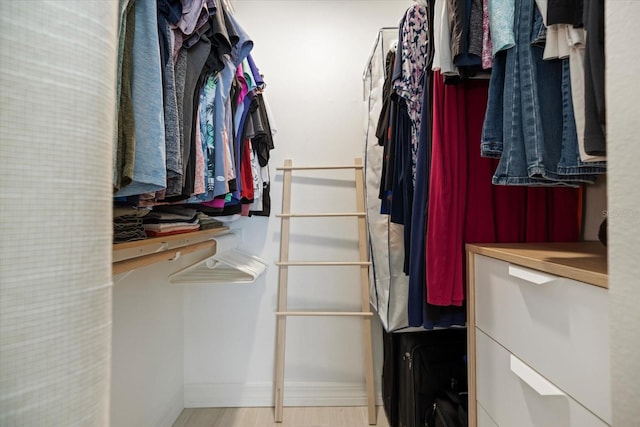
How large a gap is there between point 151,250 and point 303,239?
1.12 m

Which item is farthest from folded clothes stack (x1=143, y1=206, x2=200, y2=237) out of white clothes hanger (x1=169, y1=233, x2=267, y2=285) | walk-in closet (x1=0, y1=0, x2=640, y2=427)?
white clothes hanger (x1=169, y1=233, x2=267, y2=285)

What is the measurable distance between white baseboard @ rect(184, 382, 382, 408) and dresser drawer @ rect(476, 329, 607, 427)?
3.66ft

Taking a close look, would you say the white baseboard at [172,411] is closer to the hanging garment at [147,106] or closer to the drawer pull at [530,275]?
the hanging garment at [147,106]

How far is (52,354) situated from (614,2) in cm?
73

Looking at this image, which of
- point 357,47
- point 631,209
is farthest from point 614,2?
point 357,47

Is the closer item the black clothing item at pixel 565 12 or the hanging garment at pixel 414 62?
the black clothing item at pixel 565 12

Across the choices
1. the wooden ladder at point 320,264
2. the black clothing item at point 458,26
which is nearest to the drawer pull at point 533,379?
the black clothing item at point 458,26

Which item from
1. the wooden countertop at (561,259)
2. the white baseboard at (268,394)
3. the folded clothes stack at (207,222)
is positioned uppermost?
the folded clothes stack at (207,222)

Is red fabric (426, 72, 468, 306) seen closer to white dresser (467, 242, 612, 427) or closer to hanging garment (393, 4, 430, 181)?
white dresser (467, 242, 612, 427)

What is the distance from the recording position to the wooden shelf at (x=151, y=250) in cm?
77

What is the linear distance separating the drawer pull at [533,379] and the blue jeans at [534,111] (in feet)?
1.37

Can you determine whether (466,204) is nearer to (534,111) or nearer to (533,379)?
(534,111)

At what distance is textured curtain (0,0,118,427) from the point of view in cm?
30

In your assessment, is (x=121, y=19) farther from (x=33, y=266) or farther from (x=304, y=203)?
(x=304, y=203)
